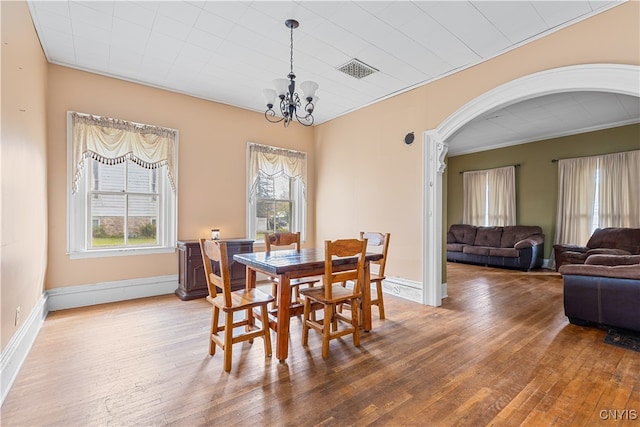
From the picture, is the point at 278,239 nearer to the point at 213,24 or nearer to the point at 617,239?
the point at 213,24

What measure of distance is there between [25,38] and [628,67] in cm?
506

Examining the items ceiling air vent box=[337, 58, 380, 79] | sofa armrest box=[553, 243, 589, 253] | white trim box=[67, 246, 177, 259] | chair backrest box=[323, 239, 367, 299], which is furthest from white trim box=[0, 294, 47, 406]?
sofa armrest box=[553, 243, 589, 253]

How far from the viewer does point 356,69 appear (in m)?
3.76

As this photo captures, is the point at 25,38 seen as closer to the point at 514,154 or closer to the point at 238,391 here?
the point at 238,391

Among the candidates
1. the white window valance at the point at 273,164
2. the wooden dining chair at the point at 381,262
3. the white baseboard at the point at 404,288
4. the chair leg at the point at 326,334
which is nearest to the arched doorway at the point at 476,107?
the white baseboard at the point at 404,288

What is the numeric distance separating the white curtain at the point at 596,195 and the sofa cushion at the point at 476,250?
1.44 meters

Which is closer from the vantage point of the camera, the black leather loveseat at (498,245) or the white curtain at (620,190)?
the white curtain at (620,190)

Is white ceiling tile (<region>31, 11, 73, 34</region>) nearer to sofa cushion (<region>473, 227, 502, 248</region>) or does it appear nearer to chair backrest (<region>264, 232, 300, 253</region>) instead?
chair backrest (<region>264, 232, 300, 253</region>)

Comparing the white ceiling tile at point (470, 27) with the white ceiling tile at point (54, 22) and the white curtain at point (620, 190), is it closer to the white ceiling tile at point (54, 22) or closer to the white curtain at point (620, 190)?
the white ceiling tile at point (54, 22)

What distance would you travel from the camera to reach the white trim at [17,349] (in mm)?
1993

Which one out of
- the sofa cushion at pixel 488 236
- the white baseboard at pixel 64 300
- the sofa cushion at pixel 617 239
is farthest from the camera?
the sofa cushion at pixel 488 236

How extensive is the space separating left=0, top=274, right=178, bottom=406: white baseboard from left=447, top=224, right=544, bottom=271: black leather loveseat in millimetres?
6385

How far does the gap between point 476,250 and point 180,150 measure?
6559 mm

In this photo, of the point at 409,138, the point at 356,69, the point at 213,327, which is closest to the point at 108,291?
the point at 213,327
